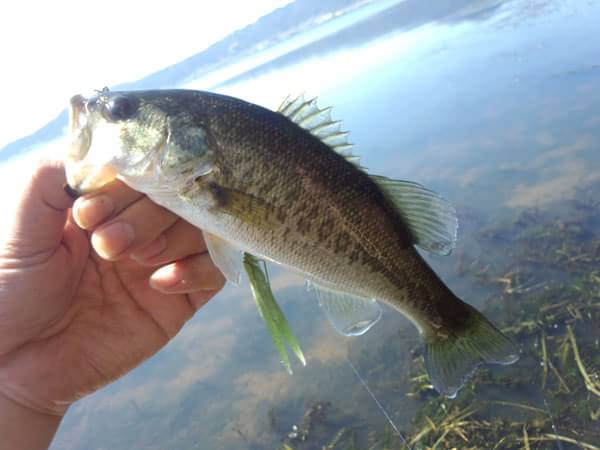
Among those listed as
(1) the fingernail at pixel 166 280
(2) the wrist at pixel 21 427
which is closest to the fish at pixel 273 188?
(1) the fingernail at pixel 166 280

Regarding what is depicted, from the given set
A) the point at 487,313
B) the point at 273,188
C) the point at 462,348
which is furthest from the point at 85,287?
the point at 487,313

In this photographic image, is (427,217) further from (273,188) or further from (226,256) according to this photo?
(226,256)

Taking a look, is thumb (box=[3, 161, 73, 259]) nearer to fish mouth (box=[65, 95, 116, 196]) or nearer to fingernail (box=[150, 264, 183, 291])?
fish mouth (box=[65, 95, 116, 196])

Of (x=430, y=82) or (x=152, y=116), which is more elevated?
(x=152, y=116)

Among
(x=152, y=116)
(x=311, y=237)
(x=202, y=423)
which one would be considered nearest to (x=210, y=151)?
(x=152, y=116)

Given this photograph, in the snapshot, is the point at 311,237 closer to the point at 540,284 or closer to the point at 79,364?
the point at 79,364
